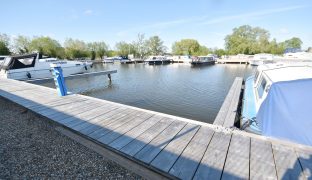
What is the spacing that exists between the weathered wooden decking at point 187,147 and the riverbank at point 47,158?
0.26 m

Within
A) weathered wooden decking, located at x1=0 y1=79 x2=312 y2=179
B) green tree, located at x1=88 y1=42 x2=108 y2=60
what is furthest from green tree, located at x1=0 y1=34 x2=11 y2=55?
weathered wooden decking, located at x1=0 y1=79 x2=312 y2=179

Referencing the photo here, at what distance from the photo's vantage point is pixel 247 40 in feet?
181

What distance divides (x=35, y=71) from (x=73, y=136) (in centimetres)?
1450

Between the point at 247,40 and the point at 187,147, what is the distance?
205 feet

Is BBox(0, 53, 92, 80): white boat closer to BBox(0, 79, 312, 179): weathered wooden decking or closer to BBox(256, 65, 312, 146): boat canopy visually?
BBox(0, 79, 312, 179): weathered wooden decking

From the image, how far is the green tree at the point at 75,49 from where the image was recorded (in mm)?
51219

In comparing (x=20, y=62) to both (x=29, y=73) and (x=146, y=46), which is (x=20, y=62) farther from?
(x=146, y=46)

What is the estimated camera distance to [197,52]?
6281 cm

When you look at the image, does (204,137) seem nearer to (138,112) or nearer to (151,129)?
(151,129)

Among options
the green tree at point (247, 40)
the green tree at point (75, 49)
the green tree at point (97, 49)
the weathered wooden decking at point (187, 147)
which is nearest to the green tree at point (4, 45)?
the green tree at point (75, 49)

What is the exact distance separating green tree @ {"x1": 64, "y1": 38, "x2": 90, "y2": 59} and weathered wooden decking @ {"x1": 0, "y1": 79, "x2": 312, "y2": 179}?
2113 inches

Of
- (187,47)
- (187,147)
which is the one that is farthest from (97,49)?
(187,147)

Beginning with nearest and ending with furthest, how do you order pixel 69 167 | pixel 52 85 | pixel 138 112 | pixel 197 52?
pixel 69 167 < pixel 138 112 < pixel 52 85 < pixel 197 52

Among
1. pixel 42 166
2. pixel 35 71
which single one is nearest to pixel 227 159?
pixel 42 166
